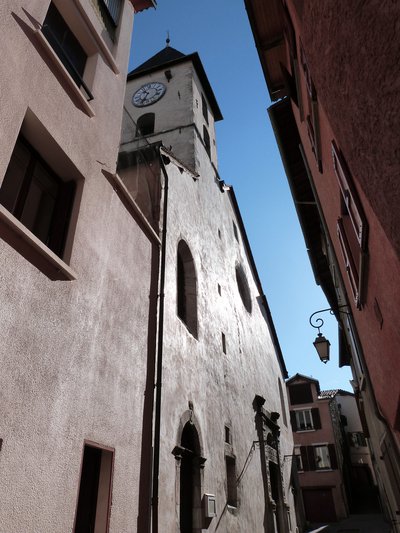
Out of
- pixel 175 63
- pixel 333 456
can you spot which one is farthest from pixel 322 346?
pixel 333 456

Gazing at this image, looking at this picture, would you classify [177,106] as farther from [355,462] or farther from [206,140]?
[355,462]

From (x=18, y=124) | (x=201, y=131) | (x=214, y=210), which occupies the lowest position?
(x=18, y=124)

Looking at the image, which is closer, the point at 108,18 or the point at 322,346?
the point at 108,18

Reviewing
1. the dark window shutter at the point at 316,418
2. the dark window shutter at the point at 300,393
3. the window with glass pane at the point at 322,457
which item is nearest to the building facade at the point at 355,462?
the dark window shutter at the point at 300,393

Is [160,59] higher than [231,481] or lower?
higher

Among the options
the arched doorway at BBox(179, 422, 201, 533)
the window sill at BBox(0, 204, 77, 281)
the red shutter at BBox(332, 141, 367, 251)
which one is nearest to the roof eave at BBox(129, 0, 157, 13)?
the red shutter at BBox(332, 141, 367, 251)

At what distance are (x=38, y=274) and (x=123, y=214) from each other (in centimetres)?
248

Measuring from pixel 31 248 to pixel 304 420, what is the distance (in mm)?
28008

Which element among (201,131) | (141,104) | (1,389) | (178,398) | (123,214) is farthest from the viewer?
(141,104)

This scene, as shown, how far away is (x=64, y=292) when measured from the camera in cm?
422

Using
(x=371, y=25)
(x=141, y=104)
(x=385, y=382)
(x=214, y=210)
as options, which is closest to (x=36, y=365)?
(x=371, y=25)

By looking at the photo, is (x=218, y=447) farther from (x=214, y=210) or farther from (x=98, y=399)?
(x=214, y=210)

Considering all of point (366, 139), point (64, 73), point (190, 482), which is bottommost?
point (190, 482)

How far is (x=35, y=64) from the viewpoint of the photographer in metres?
4.55
